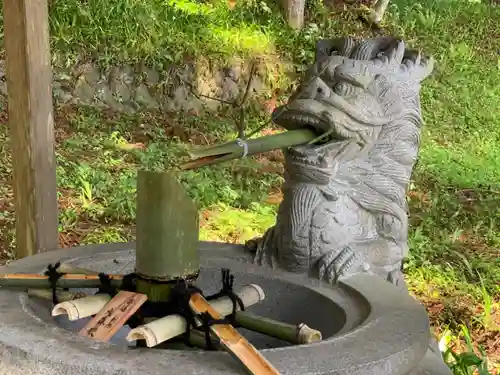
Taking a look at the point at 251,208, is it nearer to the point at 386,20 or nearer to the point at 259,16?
the point at 259,16

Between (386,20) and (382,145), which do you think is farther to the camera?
(386,20)

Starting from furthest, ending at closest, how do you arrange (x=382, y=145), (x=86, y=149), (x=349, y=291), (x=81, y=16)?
(x=81, y=16)
(x=86, y=149)
(x=382, y=145)
(x=349, y=291)

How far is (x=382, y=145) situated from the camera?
89.0 inches

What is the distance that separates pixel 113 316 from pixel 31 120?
1.64 meters

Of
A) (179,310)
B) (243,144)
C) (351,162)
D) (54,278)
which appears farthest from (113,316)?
(351,162)

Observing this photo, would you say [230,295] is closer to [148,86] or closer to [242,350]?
[242,350]

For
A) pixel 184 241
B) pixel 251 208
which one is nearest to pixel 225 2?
pixel 251 208

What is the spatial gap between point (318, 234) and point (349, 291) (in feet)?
0.63

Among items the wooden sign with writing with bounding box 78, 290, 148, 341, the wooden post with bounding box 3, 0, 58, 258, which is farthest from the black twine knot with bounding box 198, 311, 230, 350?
the wooden post with bounding box 3, 0, 58, 258

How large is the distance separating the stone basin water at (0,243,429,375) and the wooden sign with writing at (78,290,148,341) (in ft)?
0.12

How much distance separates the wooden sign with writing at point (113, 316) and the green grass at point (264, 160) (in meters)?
1.72

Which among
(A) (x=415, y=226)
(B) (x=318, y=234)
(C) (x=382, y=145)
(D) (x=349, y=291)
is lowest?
(A) (x=415, y=226)

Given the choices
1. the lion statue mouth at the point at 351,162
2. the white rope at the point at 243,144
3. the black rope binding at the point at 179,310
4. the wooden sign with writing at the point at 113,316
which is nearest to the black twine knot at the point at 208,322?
the black rope binding at the point at 179,310

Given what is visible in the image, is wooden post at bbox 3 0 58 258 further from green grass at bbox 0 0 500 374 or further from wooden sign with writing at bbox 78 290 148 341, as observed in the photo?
wooden sign with writing at bbox 78 290 148 341
